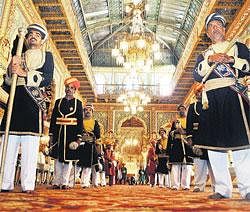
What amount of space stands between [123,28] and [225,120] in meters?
16.1

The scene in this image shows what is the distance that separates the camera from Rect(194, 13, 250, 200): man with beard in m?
2.88

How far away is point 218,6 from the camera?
9.14 meters

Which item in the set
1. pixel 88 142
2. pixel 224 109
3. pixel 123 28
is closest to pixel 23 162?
pixel 224 109

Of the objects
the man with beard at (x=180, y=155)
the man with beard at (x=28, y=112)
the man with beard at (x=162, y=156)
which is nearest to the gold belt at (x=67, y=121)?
the man with beard at (x=28, y=112)

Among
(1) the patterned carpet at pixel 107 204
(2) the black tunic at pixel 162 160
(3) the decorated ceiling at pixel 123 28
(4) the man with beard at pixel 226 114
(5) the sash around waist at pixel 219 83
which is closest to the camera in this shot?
(1) the patterned carpet at pixel 107 204

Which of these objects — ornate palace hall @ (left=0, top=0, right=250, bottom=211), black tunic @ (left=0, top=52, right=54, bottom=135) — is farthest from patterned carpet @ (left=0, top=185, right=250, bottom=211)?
black tunic @ (left=0, top=52, right=54, bottom=135)

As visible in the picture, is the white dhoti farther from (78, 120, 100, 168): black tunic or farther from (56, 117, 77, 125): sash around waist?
(78, 120, 100, 168): black tunic

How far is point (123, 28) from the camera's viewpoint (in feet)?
60.7

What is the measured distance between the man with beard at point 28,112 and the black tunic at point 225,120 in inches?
65.1

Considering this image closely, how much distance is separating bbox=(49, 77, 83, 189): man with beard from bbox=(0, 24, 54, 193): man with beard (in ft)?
4.62

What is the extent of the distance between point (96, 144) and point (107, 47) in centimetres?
1357

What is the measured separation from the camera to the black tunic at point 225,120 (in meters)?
2.88

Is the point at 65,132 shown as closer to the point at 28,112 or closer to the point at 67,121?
the point at 67,121

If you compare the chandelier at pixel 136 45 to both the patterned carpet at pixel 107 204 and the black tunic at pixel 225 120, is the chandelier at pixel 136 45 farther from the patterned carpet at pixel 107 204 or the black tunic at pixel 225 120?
the patterned carpet at pixel 107 204
